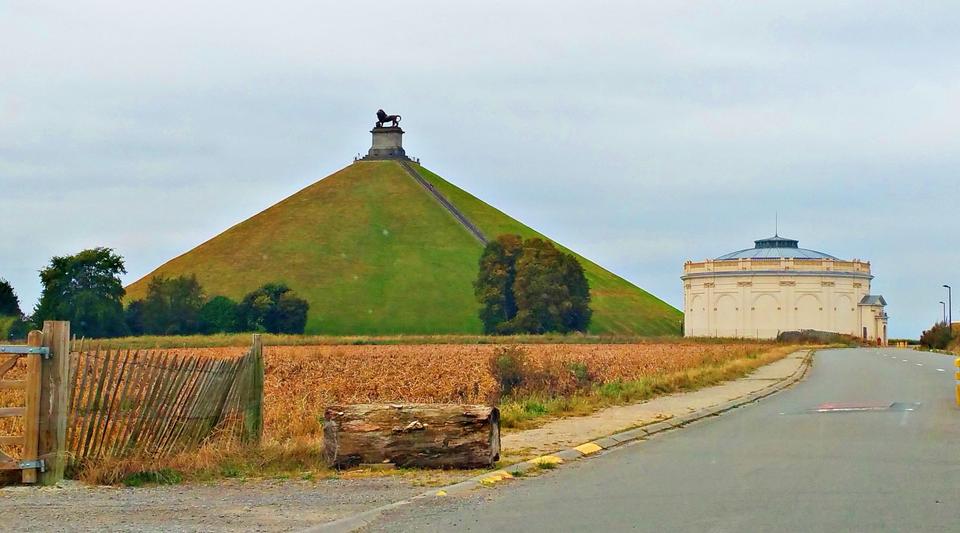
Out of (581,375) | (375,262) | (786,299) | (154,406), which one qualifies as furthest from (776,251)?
(154,406)

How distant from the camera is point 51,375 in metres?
13.7

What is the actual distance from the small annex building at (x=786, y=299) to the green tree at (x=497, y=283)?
2354cm

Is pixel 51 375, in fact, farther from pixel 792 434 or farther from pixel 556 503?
pixel 792 434

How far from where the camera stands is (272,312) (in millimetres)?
132000

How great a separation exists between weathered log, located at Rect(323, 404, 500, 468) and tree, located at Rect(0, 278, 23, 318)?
110 meters

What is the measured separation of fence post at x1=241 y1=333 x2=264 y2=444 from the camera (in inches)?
628

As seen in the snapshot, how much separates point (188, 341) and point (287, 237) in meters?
77.1

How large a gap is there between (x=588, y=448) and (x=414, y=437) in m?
3.27

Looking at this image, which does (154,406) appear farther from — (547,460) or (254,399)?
(547,460)

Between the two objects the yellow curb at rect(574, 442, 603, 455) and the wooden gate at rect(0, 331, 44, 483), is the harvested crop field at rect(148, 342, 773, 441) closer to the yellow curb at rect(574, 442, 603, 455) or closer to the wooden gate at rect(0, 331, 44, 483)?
the yellow curb at rect(574, 442, 603, 455)

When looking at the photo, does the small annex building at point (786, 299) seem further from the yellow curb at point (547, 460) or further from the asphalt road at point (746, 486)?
the yellow curb at point (547, 460)

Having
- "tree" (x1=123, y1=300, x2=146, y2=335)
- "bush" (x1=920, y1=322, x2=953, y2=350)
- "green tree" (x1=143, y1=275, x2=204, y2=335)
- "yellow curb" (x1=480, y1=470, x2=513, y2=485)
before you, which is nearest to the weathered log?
"yellow curb" (x1=480, y1=470, x2=513, y2=485)

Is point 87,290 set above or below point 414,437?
above

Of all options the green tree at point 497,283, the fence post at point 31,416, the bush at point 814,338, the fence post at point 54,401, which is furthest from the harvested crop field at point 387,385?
the green tree at point 497,283
